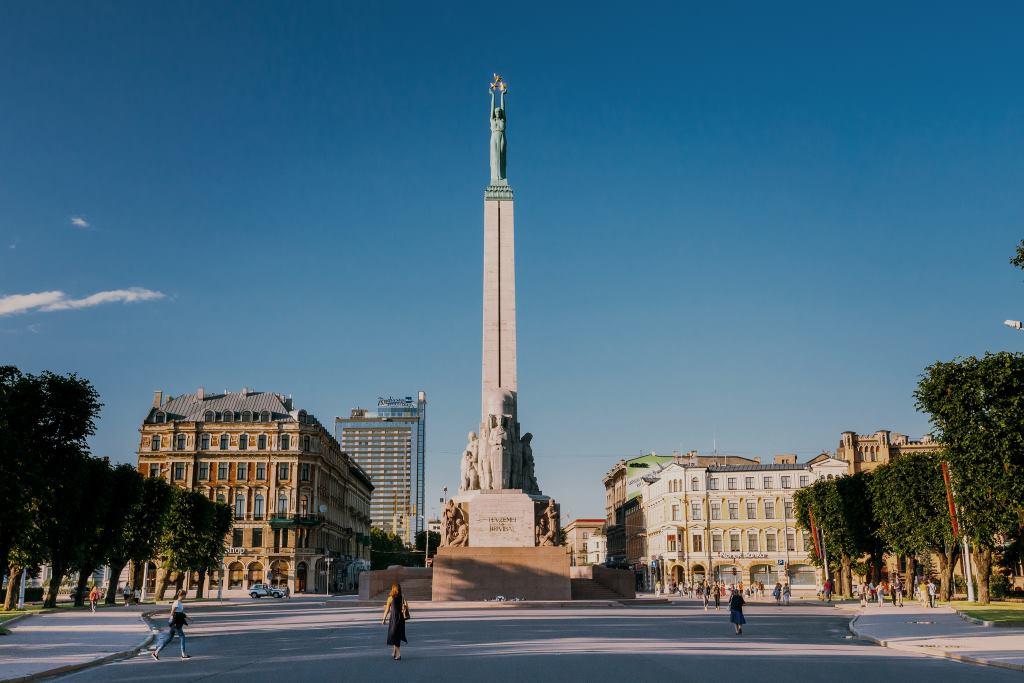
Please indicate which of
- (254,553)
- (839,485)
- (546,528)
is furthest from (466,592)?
(254,553)

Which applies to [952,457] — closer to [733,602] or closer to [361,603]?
[733,602]

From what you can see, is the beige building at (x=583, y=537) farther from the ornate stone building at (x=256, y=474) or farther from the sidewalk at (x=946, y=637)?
the sidewalk at (x=946, y=637)

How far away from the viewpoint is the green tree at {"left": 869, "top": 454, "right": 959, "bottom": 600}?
180 feet

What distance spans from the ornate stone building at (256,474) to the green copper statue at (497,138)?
182ft

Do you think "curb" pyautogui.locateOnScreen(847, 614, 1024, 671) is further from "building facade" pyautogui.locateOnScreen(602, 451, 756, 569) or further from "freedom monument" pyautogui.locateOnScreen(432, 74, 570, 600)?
"building facade" pyautogui.locateOnScreen(602, 451, 756, 569)

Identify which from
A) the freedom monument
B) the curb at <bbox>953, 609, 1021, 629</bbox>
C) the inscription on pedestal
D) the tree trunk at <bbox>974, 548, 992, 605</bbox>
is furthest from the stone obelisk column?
the tree trunk at <bbox>974, 548, 992, 605</bbox>

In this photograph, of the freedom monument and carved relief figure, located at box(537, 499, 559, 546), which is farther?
carved relief figure, located at box(537, 499, 559, 546)

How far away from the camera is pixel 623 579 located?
4928 cm

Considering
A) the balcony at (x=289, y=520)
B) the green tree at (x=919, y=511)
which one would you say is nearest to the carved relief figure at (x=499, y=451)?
the green tree at (x=919, y=511)

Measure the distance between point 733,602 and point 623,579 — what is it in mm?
20224

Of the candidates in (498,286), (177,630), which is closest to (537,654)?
(177,630)

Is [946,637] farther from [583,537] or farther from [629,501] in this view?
[583,537]

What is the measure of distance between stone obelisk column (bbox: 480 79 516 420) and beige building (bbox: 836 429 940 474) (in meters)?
63.4

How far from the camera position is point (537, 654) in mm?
20906
